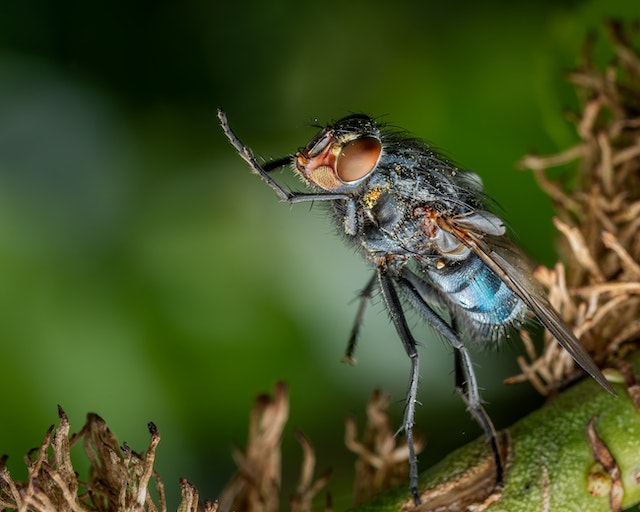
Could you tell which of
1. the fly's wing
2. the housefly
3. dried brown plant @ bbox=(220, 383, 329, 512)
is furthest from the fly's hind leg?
dried brown plant @ bbox=(220, 383, 329, 512)

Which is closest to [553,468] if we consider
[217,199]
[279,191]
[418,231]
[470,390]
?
[470,390]

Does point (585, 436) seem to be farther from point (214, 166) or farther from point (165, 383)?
point (214, 166)

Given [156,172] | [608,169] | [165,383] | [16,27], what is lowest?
[608,169]

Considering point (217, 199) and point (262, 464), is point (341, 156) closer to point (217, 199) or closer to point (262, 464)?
point (262, 464)

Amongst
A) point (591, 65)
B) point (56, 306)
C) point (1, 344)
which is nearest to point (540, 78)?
point (591, 65)

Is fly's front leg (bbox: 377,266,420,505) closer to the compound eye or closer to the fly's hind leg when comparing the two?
the fly's hind leg

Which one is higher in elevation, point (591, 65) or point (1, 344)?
point (1, 344)
